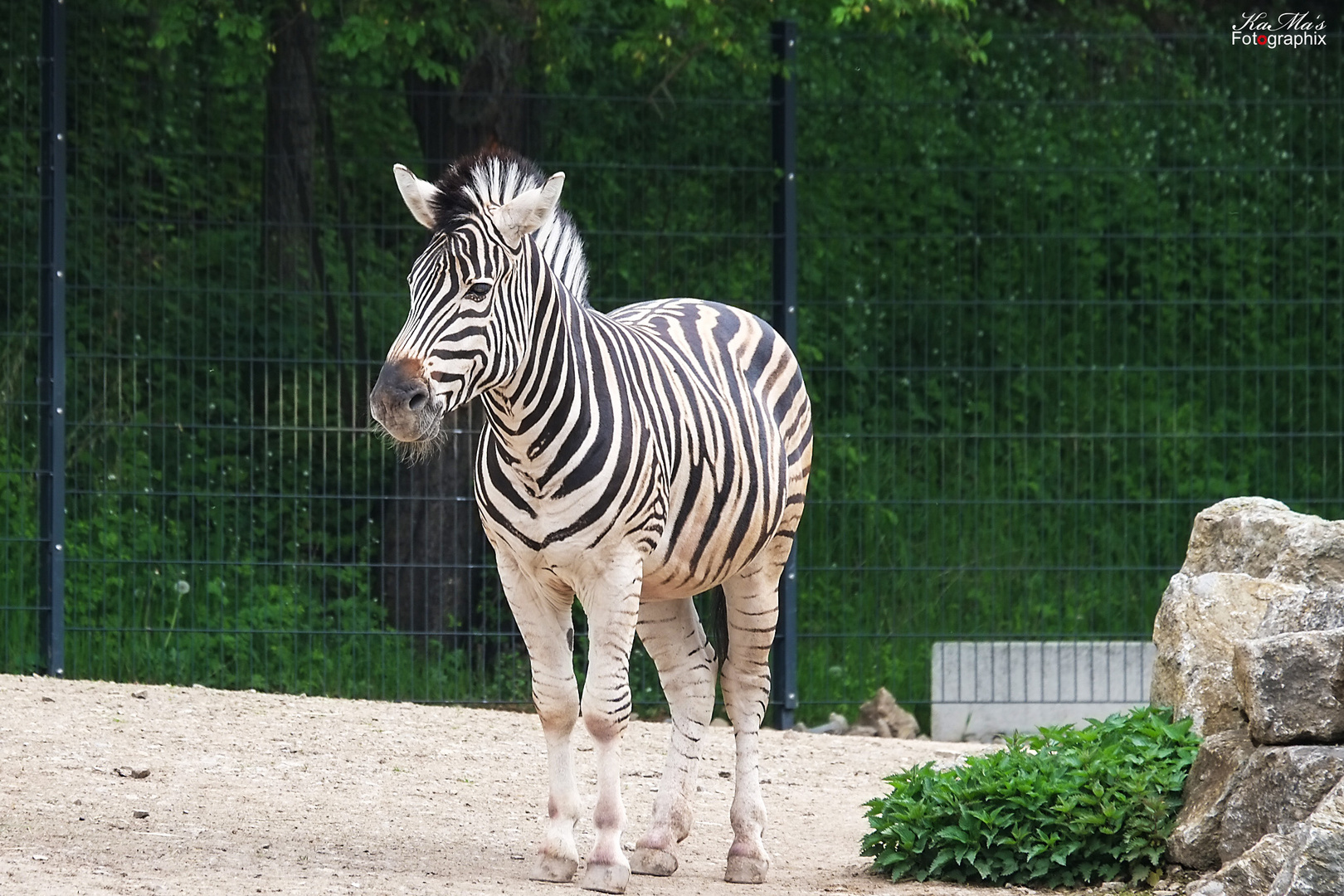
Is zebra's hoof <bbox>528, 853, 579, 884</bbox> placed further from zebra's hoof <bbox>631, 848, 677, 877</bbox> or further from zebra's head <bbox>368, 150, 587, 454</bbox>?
zebra's head <bbox>368, 150, 587, 454</bbox>

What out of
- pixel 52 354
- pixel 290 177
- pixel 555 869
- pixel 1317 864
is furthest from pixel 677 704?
pixel 290 177

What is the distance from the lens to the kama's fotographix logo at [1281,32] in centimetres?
970

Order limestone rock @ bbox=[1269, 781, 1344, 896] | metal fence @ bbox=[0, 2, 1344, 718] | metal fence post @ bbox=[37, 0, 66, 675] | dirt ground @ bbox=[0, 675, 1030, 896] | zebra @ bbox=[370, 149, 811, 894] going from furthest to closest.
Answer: metal fence @ bbox=[0, 2, 1344, 718], metal fence post @ bbox=[37, 0, 66, 675], dirt ground @ bbox=[0, 675, 1030, 896], zebra @ bbox=[370, 149, 811, 894], limestone rock @ bbox=[1269, 781, 1344, 896]

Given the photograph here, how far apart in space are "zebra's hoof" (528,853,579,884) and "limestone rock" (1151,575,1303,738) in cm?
218

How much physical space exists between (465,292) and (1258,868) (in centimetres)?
271

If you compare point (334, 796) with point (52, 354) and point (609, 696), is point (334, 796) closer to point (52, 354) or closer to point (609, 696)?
point (609, 696)

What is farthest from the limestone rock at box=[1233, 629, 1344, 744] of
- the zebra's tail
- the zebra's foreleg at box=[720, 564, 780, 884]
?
the zebra's tail

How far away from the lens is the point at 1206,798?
17.6ft

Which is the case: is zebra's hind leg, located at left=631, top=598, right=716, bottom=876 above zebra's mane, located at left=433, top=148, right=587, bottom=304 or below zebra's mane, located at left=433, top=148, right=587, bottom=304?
below

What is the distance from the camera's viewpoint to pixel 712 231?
9383 millimetres

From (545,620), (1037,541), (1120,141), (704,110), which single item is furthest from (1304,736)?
(1120,141)

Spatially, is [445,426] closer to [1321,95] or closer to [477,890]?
[477,890]

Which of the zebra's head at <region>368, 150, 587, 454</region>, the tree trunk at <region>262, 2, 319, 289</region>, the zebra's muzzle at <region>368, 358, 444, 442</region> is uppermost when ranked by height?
the tree trunk at <region>262, 2, 319, 289</region>

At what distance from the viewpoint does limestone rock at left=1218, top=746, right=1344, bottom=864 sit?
16.5ft
